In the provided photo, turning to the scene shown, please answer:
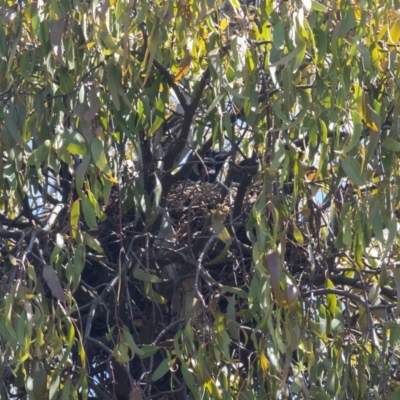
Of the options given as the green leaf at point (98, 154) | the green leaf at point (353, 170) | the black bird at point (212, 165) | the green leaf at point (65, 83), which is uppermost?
the green leaf at point (65, 83)

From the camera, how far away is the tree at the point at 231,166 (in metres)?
2.11

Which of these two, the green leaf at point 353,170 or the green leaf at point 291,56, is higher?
the green leaf at point 291,56

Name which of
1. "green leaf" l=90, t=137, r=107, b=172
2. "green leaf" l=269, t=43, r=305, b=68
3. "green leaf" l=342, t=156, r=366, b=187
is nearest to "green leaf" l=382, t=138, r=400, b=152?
"green leaf" l=342, t=156, r=366, b=187

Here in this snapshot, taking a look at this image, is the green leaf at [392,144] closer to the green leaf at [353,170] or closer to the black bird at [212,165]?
the green leaf at [353,170]

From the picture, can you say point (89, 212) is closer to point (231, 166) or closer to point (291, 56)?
point (291, 56)

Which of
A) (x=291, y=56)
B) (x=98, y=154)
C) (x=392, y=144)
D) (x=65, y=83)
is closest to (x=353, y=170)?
(x=392, y=144)

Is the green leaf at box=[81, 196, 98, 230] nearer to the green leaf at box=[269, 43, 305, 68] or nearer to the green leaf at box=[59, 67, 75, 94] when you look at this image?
the green leaf at box=[59, 67, 75, 94]

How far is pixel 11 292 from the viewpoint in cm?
204

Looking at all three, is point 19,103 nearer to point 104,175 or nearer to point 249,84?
point 104,175

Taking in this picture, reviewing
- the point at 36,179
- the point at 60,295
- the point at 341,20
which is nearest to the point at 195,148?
the point at 36,179

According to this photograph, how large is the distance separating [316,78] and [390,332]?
67cm

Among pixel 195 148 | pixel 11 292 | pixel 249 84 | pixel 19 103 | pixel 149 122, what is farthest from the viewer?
pixel 195 148

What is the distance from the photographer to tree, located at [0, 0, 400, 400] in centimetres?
211

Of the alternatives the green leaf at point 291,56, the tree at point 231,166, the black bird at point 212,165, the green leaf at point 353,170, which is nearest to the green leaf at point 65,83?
the tree at point 231,166
